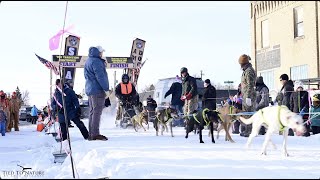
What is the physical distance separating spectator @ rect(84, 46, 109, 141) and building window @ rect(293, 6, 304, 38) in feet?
68.7

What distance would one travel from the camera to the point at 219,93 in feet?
76.4

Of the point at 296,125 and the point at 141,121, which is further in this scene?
the point at 141,121

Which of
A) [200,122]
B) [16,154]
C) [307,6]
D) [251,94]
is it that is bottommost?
[16,154]

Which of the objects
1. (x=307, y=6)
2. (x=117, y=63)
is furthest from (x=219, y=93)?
(x=307, y=6)

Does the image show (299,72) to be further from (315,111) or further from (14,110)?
(14,110)

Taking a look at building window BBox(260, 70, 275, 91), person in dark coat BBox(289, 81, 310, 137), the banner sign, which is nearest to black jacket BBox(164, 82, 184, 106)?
person in dark coat BBox(289, 81, 310, 137)

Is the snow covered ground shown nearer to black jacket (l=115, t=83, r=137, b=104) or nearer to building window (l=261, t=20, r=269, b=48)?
black jacket (l=115, t=83, r=137, b=104)

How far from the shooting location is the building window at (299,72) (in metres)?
26.9

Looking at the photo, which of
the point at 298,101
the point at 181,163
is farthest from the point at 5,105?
the point at 181,163

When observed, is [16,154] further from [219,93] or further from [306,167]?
[219,93]

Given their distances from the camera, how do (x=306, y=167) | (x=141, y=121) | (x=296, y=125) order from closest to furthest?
(x=306, y=167)
(x=296, y=125)
(x=141, y=121)

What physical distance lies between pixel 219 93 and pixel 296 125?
17.5 meters

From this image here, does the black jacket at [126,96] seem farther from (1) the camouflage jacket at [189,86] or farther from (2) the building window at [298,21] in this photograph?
(2) the building window at [298,21]

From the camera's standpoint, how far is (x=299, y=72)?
27438mm
